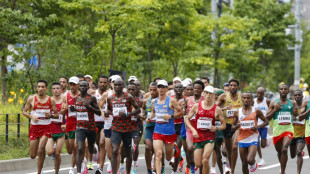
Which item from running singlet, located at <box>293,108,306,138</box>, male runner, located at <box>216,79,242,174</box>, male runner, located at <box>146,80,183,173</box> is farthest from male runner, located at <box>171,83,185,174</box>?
running singlet, located at <box>293,108,306,138</box>

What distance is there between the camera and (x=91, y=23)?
28.4 metres

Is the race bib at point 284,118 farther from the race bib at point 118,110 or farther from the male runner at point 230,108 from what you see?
the race bib at point 118,110

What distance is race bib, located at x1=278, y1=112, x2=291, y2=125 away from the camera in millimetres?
12711

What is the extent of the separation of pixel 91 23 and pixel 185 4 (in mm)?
4815

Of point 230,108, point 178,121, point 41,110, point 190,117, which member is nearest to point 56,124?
point 41,110

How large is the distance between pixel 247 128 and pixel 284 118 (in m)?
1.00

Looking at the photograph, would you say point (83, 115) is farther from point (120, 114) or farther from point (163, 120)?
point (163, 120)

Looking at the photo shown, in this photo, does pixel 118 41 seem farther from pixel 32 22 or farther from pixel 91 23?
pixel 32 22

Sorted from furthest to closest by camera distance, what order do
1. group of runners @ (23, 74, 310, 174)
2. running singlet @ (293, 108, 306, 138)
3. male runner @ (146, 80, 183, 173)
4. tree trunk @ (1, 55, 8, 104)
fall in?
tree trunk @ (1, 55, 8, 104), running singlet @ (293, 108, 306, 138), male runner @ (146, 80, 183, 173), group of runners @ (23, 74, 310, 174)

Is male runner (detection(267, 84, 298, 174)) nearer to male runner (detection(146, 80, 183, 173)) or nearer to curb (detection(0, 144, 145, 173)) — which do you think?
male runner (detection(146, 80, 183, 173))

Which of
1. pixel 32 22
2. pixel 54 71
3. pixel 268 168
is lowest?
pixel 268 168

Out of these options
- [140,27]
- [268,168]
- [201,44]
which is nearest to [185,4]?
[140,27]

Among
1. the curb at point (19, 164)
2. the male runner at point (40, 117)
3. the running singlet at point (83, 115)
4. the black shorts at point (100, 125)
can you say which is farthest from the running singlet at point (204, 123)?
the curb at point (19, 164)

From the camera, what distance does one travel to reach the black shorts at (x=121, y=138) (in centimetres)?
1206
